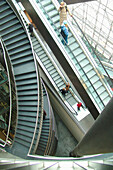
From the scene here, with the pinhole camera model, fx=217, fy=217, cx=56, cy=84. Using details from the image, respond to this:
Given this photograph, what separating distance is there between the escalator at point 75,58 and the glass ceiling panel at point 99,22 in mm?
10265

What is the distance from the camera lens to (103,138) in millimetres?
3711

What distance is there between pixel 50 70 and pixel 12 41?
14.5 feet

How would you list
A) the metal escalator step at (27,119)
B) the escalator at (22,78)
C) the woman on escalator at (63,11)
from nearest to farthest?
the escalator at (22,78) → the metal escalator step at (27,119) → the woman on escalator at (63,11)

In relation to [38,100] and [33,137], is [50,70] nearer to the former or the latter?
[38,100]

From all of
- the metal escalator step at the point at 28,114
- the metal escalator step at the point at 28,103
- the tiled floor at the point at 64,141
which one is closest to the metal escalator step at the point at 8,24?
the metal escalator step at the point at 28,103

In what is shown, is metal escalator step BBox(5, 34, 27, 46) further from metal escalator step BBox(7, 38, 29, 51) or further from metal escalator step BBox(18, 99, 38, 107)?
metal escalator step BBox(18, 99, 38, 107)

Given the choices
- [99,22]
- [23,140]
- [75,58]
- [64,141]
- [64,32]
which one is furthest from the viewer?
[99,22]

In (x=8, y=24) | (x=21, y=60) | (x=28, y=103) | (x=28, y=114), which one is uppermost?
(x=8, y=24)

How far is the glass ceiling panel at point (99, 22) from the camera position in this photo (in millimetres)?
22375

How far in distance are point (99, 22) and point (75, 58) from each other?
42.1 feet

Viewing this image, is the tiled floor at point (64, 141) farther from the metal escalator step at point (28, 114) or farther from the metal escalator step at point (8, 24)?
the metal escalator step at point (8, 24)

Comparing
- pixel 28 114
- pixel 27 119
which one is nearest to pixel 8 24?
pixel 28 114

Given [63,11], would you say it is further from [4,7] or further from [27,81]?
[27,81]

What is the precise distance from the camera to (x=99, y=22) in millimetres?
24000
